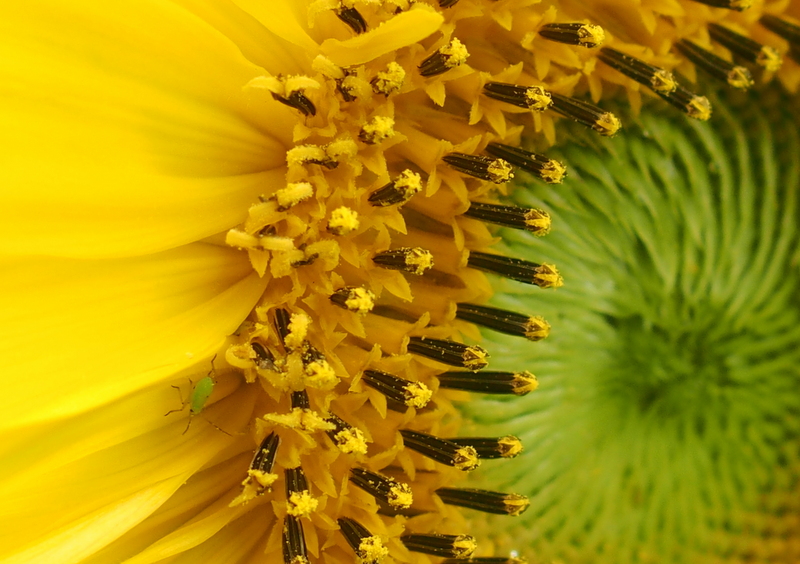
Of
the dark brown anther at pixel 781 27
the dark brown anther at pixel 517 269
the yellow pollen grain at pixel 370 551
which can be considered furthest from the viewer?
Result: the dark brown anther at pixel 781 27

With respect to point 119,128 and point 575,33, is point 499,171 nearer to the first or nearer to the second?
point 575,33

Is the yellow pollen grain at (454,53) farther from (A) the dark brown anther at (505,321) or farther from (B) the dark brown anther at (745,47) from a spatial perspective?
(B) the dark brown anther at (745,47)

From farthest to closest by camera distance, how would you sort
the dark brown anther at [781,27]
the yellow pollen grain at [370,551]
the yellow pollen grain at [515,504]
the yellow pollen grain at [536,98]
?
the dark brown anther at [781,27], the yellow pollen grain at [515,504], the yellow pollen grain at [536,98], the yellow pollen grain at [370,551]

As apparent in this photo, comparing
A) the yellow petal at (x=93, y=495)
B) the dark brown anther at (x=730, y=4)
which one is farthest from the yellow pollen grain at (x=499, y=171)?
the yellow petal at (x=93, y=495)

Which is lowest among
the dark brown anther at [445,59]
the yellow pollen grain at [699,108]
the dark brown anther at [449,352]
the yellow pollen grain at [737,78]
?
the dark brown anther at [449,352]

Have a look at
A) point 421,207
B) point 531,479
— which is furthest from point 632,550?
point 421,207

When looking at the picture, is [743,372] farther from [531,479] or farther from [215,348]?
[215,348]

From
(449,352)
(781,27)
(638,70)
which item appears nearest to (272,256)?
(449,352)
